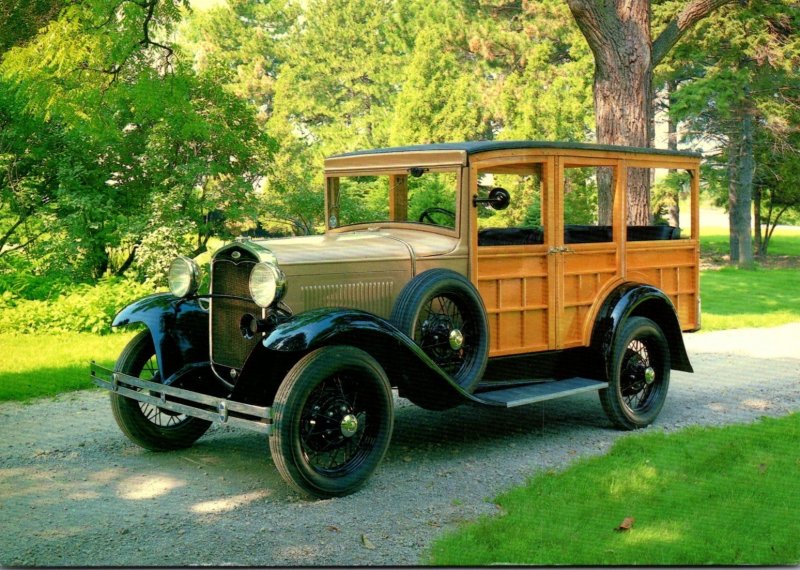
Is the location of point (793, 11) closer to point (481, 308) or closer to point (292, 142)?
point (292, 142)

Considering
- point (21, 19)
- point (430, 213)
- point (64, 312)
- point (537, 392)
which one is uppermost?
point (21, 19)

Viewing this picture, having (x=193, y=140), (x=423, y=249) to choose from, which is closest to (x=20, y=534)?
(x=423, y=249)

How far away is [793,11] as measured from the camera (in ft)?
48.9

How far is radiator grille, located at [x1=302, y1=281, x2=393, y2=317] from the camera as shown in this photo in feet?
16.0

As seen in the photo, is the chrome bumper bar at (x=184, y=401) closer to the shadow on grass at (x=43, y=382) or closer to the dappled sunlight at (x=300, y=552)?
the dappled sunlight at (x=300, y=552)

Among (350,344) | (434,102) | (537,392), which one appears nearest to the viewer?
(350,344)

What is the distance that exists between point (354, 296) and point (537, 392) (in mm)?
1320

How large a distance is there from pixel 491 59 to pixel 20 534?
725 inches

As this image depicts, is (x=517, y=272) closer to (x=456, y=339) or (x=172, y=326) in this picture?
(x=456, y=339)

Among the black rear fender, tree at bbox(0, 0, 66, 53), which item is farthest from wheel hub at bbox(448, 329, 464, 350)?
tree at bbox(0, 0, 66, 53)

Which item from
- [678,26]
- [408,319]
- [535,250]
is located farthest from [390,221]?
[678,26]

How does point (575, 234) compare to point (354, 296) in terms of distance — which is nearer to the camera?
point (354, 296)

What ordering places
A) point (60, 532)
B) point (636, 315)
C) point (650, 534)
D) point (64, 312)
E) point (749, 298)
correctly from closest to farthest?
point (650, 534), point (60, 532), point (636, 315), point (64, 312), point (749, 298)

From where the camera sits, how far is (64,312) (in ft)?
30.2
